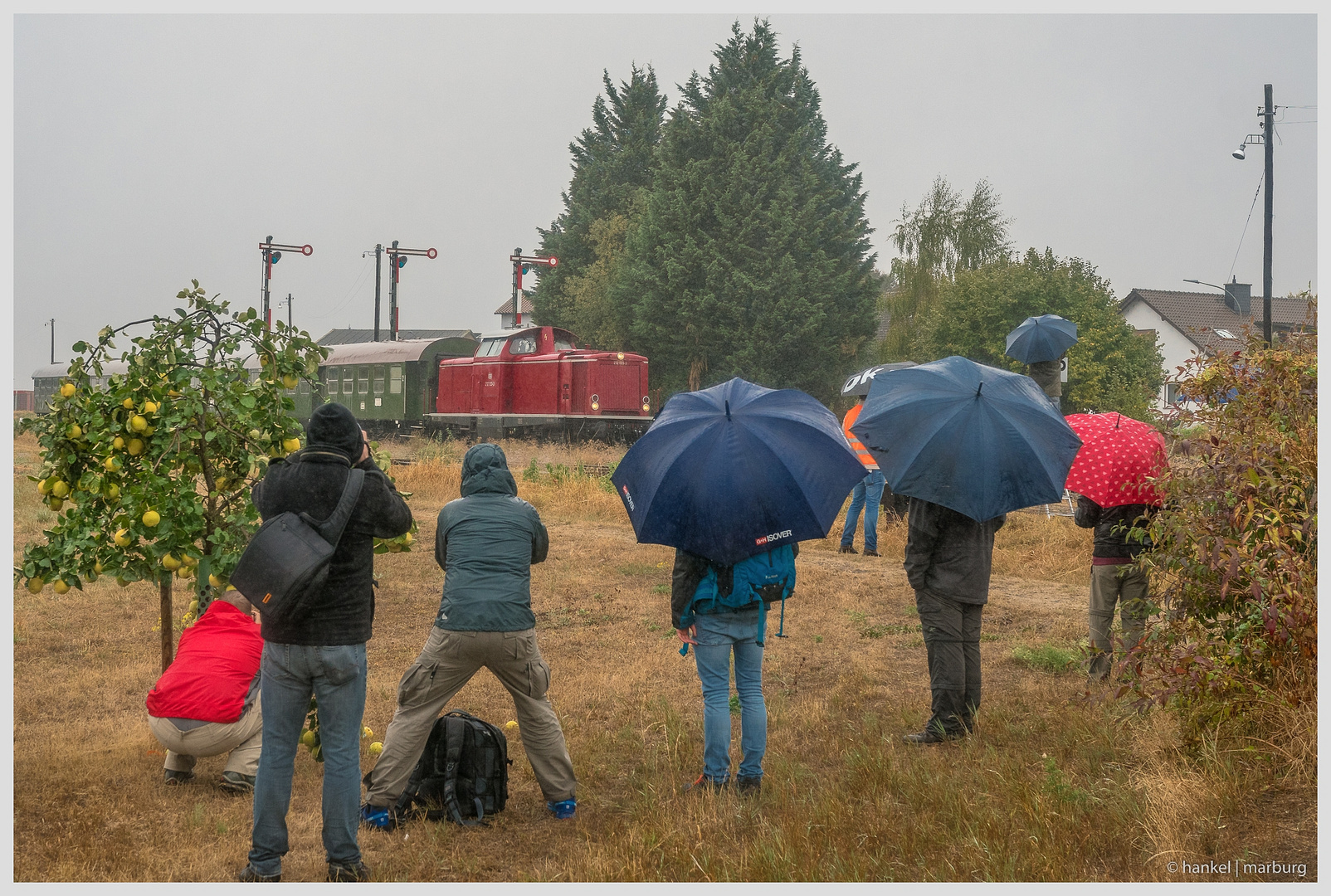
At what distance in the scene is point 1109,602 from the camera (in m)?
6.14

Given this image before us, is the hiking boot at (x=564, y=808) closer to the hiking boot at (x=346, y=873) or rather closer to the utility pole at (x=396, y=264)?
the hiking boot at (x=346, y=873)

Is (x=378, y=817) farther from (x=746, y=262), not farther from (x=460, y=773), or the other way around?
(x=746, y=262)

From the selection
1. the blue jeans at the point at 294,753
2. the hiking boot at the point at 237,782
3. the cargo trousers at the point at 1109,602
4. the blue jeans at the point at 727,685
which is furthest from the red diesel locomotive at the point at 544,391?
the blue jeans at the point at 294,753

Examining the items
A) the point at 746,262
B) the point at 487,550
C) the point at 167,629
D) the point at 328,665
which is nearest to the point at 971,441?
the point at 487,550

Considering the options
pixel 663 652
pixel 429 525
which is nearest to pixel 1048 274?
pixel 429 525

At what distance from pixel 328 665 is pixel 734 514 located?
1.79 meters

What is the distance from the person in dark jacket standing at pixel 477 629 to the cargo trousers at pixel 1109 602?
3.22 metres

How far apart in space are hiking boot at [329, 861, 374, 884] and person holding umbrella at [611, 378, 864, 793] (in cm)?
154

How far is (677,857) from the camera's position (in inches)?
161

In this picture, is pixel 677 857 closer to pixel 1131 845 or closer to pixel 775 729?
pixel 1131 845

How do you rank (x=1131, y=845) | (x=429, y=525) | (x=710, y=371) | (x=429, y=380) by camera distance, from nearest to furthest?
1. (x=1131, y=845)
2. (x=429, y=525)
3. (x=429, y=380)
4. (x=710, y=371)

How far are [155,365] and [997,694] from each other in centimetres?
512

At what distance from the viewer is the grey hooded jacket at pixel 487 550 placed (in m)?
4.55

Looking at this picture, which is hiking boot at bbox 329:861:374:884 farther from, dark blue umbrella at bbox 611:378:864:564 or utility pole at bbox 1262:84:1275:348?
utility pole at bbox 1262:84:1275:348
